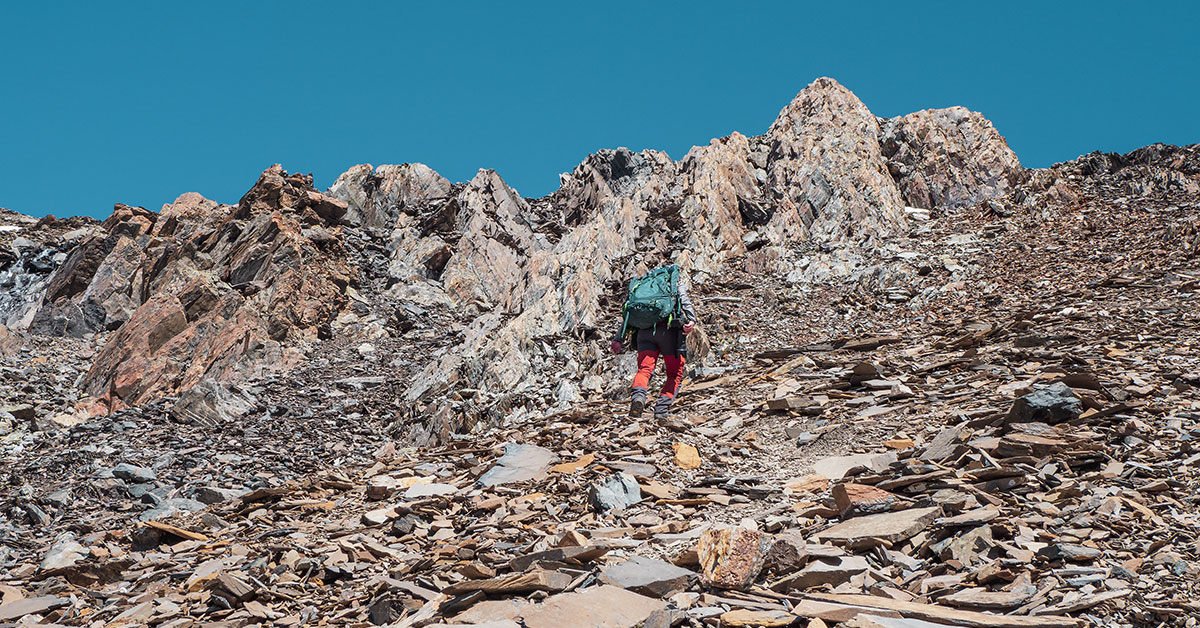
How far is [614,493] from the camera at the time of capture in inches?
328

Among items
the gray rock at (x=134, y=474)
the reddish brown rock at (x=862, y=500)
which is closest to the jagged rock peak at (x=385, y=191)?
the gray rock at (x=134, y=474)

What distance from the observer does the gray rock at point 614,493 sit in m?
8.17

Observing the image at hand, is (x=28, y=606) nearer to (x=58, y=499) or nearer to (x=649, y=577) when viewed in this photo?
(x=58, y=499)

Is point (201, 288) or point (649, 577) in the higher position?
point (201, 288)

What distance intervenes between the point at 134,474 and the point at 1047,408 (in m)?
11.4

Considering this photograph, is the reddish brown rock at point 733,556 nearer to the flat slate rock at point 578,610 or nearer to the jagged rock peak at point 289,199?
the flat slate rock at point 578,610

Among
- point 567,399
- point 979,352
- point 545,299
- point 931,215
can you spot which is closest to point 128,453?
point 567,399

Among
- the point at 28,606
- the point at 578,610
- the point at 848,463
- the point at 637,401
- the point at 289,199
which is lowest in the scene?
the point at 28,606

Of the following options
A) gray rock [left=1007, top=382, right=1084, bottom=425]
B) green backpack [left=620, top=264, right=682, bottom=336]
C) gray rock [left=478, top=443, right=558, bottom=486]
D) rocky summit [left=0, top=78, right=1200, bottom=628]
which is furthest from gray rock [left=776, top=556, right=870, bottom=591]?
green backpack [left=620, top=264, right=682, bottom=336]

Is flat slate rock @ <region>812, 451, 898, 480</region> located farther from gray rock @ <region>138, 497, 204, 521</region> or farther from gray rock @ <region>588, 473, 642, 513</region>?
gray rock @ <region>138, 497, 204, 521</region>

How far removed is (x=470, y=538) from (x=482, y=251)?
21357mm

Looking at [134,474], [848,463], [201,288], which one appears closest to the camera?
[848,463]

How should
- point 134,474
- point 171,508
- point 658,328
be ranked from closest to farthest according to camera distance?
point 171,508 → point 134,474 → point 658,328

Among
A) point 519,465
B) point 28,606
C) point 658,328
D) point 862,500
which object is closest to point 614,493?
point 519,465
